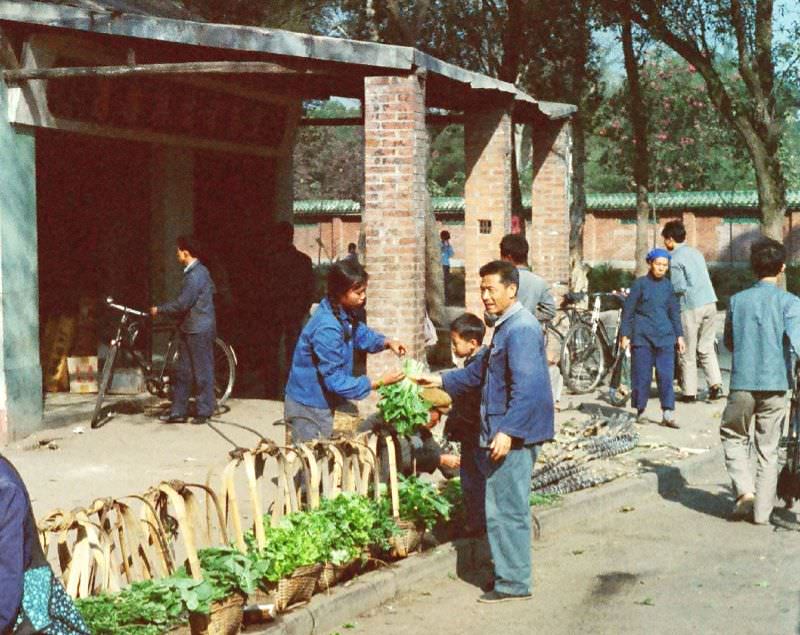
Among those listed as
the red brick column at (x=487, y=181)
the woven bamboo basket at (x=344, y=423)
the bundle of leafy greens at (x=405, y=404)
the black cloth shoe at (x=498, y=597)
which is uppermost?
the red brick column at (x=487, y=181)

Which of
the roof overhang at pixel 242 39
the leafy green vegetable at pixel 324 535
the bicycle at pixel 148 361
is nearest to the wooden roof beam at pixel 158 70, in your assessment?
the roof overhang at pixel 242 39

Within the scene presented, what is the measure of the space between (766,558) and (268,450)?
3.41 meters

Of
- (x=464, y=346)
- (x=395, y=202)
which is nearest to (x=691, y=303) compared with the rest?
(x=395, y=202)

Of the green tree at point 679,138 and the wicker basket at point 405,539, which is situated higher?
Result: the green tree at point 679,138

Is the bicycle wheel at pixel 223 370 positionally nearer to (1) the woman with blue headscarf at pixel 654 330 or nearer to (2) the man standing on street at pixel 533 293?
(2) the man standing on street at pixel 533 293

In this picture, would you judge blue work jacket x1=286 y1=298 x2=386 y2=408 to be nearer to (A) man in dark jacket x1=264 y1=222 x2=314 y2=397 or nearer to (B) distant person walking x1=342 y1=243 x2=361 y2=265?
(B) distant person walking x1=342 y1=243 x2=361 y2=265

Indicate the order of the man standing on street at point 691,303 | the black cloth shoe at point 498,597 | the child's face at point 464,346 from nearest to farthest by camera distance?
1. the black cloth shoe at point 498,597
2. the child's face at point 464,346
3. the man standing on street at point 691,303

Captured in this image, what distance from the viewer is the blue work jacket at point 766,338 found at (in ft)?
30.9

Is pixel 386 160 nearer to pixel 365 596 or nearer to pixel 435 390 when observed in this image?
pixel 435 390

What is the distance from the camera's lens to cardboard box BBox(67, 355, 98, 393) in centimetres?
1513

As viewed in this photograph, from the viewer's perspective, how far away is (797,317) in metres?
9.40

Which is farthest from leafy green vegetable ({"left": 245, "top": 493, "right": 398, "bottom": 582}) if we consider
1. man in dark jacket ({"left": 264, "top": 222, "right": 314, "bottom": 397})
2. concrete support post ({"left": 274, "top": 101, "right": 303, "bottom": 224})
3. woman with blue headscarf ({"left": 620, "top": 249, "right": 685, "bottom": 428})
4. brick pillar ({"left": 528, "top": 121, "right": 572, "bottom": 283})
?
brick pillar ({"left": 528, "top": 121, "right": 572, "bottom": 283})

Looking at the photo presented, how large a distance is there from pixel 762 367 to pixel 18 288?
679 centimetres

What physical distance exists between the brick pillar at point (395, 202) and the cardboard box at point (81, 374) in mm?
4131
